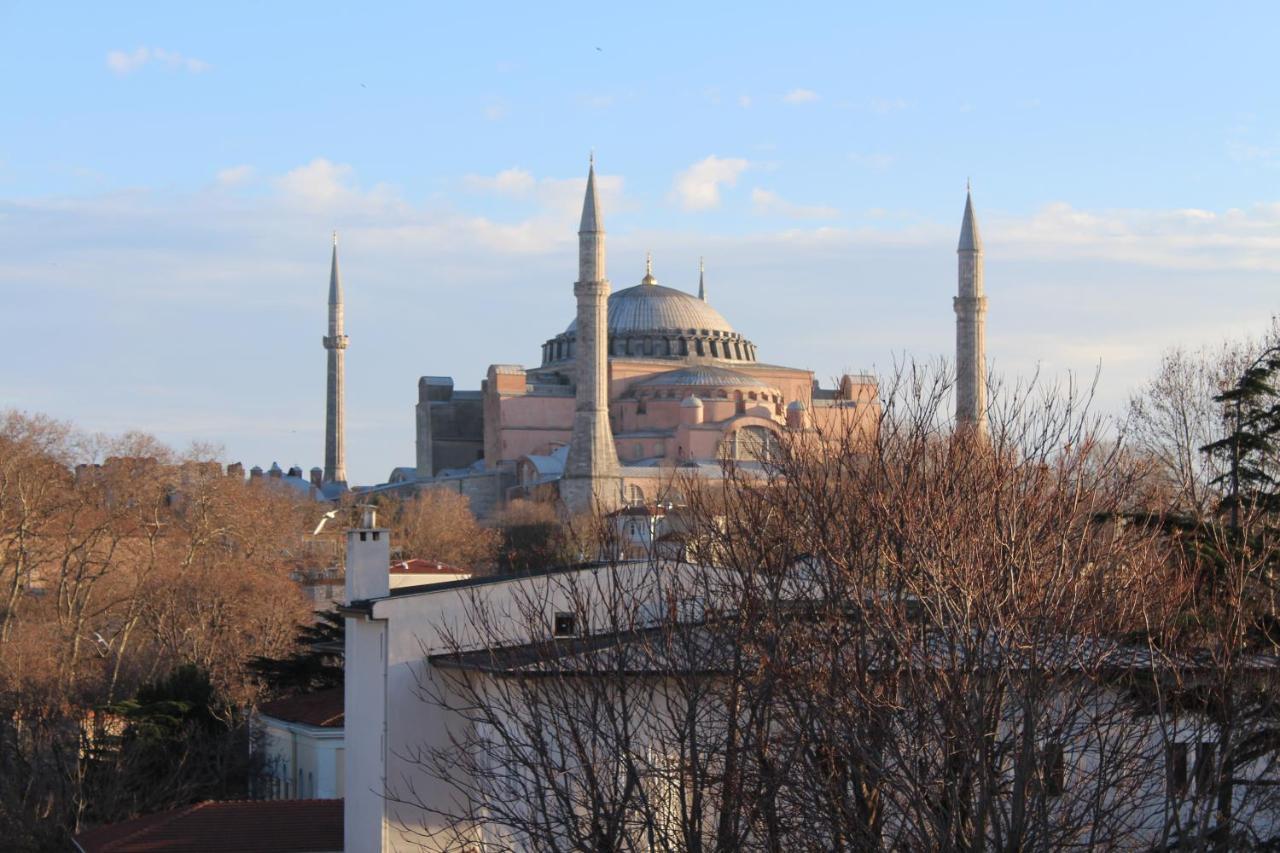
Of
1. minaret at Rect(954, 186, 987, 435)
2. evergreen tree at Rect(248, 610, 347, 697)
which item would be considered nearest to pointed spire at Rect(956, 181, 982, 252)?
minaret at Rect(954, 186, 987, 435)

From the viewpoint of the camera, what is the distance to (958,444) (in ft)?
44.8

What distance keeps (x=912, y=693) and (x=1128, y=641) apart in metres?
1.82

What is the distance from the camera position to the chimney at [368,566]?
17719mm

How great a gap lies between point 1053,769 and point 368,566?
9242mm

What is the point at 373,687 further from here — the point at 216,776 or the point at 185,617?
the point at 185,617

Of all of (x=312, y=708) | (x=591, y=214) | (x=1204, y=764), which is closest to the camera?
(x=1204, y=764)

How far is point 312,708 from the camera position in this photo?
2361cm

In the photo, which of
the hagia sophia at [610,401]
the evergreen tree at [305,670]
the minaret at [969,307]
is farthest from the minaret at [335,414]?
the evergreen tree at [305,670]

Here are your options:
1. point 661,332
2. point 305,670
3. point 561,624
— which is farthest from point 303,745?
point 661,332

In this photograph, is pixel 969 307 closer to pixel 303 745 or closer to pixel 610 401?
pixel 610 401

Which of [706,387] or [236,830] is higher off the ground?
[706,387]

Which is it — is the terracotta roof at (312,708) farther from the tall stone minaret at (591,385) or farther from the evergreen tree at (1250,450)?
the tall stone minaret at (591,385)

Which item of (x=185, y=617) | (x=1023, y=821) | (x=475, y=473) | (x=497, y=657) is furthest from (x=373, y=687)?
(x=475, y=473)

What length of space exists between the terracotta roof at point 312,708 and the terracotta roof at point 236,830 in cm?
375
